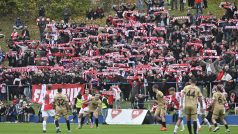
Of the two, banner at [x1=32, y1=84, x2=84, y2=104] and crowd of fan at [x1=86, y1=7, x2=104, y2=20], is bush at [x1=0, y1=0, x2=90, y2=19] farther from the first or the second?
banner at [x1=32, y1=84, x2=84, y2=104]

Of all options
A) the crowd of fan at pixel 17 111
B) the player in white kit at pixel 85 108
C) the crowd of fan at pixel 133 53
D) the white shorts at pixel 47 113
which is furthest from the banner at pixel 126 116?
the white shorts at pixel 47 113

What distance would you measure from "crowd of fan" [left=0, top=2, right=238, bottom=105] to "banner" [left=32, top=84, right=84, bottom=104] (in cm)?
61

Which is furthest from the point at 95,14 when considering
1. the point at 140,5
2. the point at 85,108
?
the point at 85,108

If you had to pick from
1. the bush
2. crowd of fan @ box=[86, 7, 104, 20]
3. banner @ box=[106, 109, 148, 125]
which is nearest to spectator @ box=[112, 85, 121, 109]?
banner @ box=[106, 109, 148, 125]

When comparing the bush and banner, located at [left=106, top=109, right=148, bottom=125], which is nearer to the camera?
banner, located at [left=106, top=109, right=148, bottom=125]

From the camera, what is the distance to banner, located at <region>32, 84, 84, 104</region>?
169 ft

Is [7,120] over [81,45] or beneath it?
beneath

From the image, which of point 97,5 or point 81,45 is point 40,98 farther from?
point 97,5

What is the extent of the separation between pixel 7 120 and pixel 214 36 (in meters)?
14.0

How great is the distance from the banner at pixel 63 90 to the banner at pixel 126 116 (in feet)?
13.1

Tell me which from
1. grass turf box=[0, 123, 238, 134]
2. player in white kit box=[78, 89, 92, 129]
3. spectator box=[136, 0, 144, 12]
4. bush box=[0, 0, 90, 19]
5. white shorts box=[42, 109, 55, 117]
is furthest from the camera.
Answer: bush box=[0, 0, 90, 19]

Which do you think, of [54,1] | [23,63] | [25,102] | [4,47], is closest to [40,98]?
[25,102]

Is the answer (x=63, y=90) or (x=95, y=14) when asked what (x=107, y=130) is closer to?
(x=63, y=90)

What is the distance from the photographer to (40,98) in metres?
52.6
